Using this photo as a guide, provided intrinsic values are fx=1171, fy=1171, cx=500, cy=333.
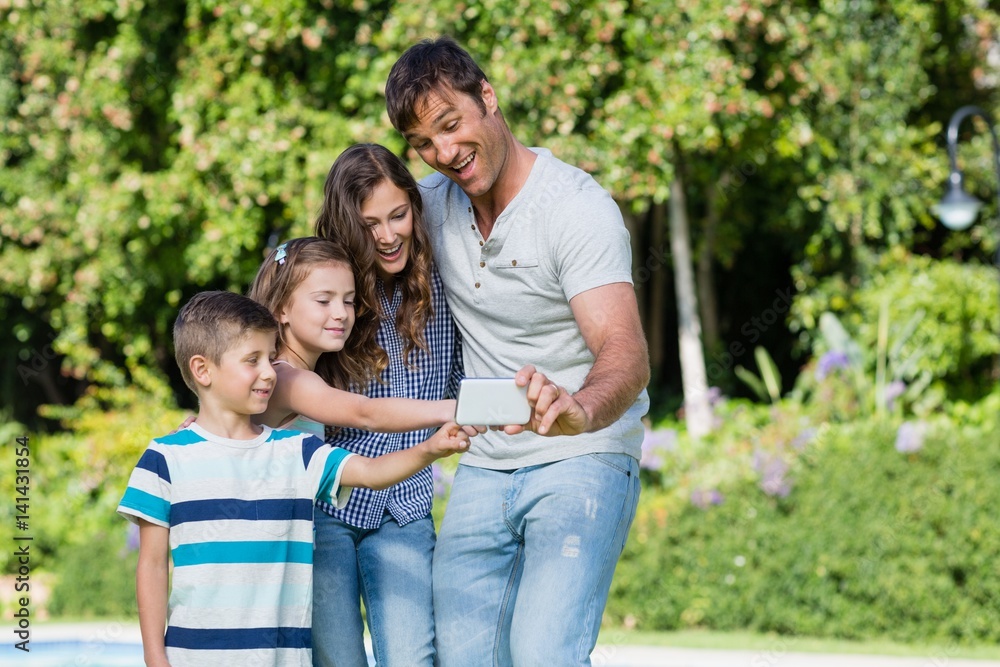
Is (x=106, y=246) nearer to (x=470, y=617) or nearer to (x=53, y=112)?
(x=53, y=112)

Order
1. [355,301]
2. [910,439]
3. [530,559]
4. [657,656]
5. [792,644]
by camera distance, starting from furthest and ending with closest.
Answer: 1. [910,439]
2. [792,644]
3. [657,656]
4. [355,301]
5. [530,559]

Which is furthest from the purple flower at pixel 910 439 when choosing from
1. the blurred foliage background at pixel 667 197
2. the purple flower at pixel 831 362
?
the purple flower at pixel 831 362

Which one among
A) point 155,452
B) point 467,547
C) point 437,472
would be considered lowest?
point 437,472

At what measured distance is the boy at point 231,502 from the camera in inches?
103

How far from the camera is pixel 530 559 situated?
2.88 m

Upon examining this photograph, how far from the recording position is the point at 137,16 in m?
9.83

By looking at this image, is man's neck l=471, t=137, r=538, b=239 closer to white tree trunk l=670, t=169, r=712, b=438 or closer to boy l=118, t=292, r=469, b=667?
boy l=118, t=292, r=469, b=667

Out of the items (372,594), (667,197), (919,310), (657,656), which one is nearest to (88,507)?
(667,197)

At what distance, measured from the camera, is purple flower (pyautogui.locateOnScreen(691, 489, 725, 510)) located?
307 inches

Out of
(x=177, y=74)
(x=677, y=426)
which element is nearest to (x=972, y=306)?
(x=677, y=426)

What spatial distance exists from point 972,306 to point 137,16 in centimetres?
743

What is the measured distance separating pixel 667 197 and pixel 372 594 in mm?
7497

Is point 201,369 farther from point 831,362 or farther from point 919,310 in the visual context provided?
point 919,310

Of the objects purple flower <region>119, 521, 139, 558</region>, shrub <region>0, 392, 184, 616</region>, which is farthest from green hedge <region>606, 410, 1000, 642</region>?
shrub <region>0, 392, 184, 616</region>
